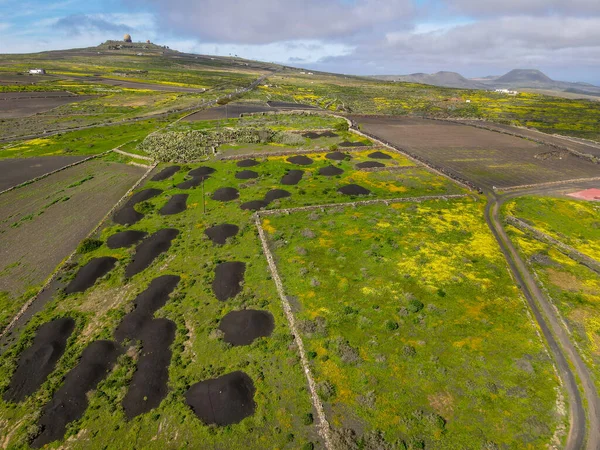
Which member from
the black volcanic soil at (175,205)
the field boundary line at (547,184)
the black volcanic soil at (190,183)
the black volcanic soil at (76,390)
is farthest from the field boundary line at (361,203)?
the black volcanic soil at (76,390)

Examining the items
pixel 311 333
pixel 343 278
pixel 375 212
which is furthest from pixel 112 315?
pixel 375 212

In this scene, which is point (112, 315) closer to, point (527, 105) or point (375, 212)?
point (375, 212)

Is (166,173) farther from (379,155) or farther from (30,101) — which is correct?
(30,101)

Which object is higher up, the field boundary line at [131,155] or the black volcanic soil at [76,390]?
the field boundary line at [131,155]

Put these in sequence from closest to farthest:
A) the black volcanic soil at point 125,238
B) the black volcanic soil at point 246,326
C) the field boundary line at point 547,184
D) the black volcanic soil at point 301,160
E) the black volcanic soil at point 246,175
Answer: the black volcanic soil at point 246,326
the black volcanic soil at point 125,238
the field boundary line at point 547,184
the black volcanic soil at point 246,175
the black volcanic soil at point 301,160

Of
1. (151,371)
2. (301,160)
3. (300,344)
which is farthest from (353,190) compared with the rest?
(151,371)

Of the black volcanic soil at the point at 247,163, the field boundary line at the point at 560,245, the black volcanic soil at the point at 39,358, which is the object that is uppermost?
the black volcanic soil at the point at 247,163

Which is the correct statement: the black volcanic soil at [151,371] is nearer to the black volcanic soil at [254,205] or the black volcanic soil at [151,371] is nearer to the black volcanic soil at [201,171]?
the black volcanic soil at [254,205]

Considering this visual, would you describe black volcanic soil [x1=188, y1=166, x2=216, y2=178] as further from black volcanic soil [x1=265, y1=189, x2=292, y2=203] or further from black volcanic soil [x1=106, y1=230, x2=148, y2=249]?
black volcanic soil [x1=106, y1=230, x2=148, y2=249]
